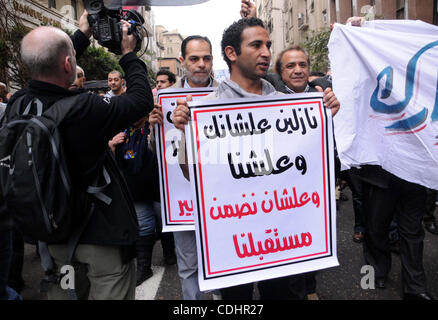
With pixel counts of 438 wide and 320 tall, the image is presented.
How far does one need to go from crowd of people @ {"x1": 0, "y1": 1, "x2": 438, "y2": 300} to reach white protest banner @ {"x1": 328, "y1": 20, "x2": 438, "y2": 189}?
21 centimetres

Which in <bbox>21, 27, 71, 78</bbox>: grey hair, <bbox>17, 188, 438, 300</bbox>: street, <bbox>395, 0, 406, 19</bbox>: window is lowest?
<bbox>17, 188, 438, 300</bbox>: street

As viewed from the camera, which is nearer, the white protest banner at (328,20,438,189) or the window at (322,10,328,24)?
the white protest banner at (328,20,438,189)

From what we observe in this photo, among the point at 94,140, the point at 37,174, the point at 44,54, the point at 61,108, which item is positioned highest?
the point at 44,54

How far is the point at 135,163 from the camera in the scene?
8.47 feet

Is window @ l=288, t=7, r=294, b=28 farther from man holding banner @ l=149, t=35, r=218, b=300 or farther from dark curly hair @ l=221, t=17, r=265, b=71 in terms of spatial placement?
dark curly hair @ l=221, t=17, r=265, b=71

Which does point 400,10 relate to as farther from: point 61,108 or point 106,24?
point 61,108

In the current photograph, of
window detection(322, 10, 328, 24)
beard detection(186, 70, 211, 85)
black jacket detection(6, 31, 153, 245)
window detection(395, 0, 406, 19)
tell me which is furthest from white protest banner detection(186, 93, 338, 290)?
window detection(322, 10, 328, 24)

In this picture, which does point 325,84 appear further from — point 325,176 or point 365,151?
point 325,176

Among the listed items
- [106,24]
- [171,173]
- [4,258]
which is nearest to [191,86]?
[171,173]

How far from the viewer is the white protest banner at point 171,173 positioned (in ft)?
7.41

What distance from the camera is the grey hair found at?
148cm

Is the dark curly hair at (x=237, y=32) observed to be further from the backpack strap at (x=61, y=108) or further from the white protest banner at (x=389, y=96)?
the white protest banner at (x=389, y=96)

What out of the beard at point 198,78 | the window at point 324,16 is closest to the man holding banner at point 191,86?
the beard at point 198,78

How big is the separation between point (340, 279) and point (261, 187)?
1.80 metres
